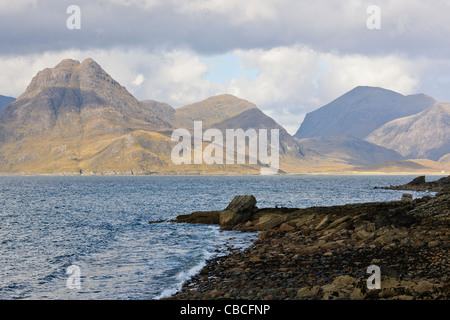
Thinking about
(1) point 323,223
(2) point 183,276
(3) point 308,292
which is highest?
(1) point 323,223

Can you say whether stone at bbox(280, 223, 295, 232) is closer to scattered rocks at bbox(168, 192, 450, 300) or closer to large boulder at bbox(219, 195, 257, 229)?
scattered rocks at bbox(168, 192, 450, 300)

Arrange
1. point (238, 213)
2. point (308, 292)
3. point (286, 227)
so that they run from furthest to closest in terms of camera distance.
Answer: point (238, 213) → point (286, 227) → point (308, 292)

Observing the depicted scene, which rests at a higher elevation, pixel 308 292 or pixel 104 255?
pixel 308 292

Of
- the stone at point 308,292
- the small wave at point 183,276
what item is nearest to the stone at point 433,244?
the stone at point 308,292

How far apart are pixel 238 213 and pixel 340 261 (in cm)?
2796

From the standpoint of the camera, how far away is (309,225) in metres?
45.0

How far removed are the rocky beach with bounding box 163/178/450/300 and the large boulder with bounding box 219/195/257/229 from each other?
7.68 meters

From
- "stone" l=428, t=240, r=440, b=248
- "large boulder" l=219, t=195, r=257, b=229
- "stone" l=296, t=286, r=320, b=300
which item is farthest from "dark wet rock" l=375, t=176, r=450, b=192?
"stone" l=296, t=286, r=320, b=300

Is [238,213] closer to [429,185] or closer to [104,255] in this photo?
[104,255]

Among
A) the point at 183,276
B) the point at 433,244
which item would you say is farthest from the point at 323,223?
the point at 183,276

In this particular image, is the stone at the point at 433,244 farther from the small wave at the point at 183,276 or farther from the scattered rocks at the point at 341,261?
the small wave at the point at 183,276

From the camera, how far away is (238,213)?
54.8 metres

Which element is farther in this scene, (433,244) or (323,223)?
(323,223)

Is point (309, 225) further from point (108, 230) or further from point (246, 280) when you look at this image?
point (108, 230)
